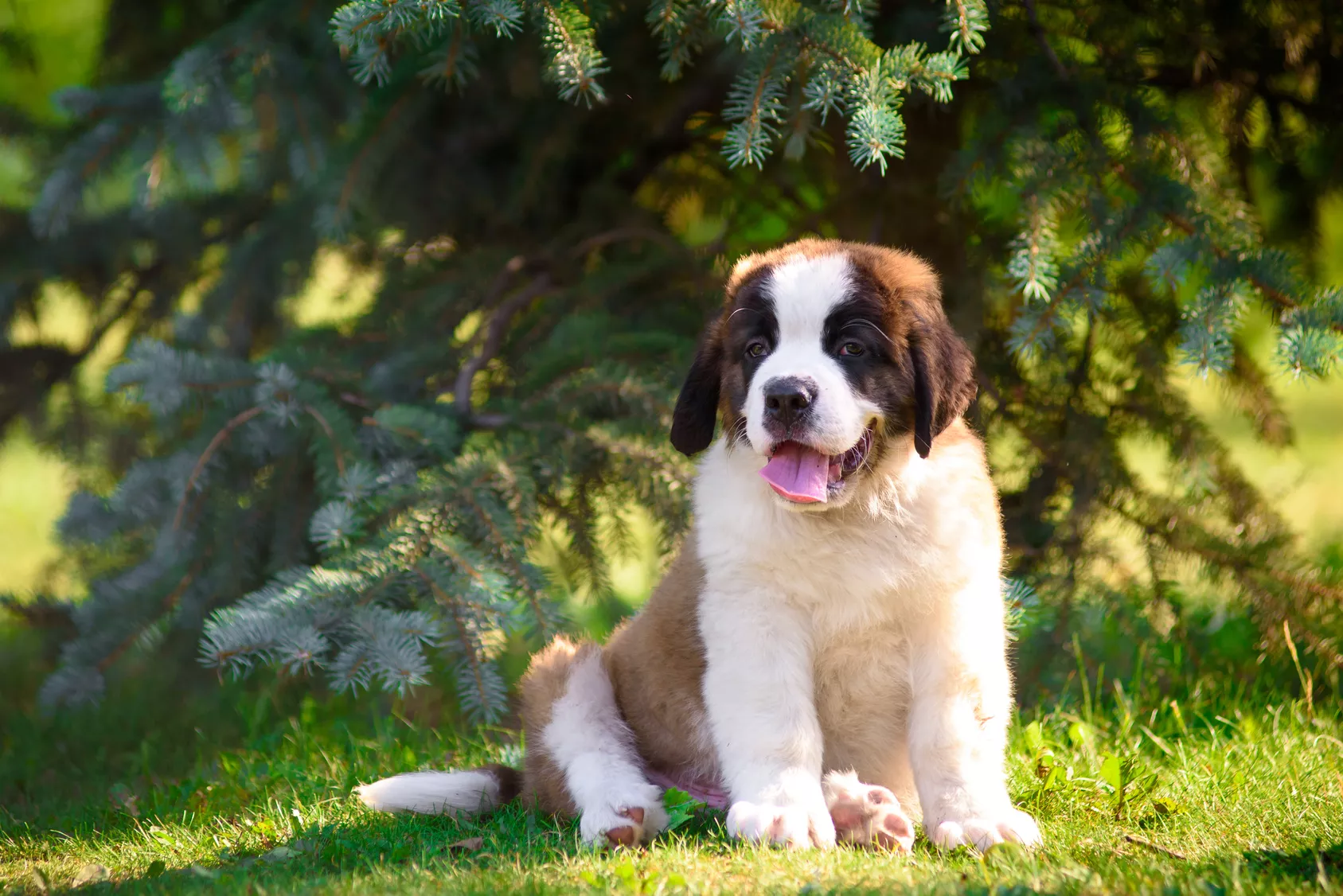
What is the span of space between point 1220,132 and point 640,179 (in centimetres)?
210

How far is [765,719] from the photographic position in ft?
8.80

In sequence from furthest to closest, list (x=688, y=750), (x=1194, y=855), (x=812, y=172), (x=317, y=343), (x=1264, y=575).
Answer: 1. (x=812, y=172)
2. (x=317, y=343)
3. (x=1264, y=575)
4. (x=688, y=750)
5. (x=1194, y=855)

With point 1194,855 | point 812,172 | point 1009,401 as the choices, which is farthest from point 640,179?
point 1194,855

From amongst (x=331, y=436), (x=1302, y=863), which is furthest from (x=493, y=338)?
(x=1302, y=863)

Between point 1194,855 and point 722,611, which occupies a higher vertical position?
point 722,611

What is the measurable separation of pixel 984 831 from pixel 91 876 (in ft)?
6.54

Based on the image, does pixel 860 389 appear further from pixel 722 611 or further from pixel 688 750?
pixel 688 750

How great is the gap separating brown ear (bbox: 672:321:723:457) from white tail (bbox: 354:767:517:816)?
100cm

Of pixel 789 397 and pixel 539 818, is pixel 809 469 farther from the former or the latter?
pixel 539 818

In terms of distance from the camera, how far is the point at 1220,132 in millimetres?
4297

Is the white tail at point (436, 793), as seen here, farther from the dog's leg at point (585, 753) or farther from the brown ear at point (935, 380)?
the brown ear at point (935, 380)

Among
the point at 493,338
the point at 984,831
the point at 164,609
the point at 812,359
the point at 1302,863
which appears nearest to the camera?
the point at 1302,863

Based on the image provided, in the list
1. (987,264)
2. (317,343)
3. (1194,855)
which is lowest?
(1194,855)

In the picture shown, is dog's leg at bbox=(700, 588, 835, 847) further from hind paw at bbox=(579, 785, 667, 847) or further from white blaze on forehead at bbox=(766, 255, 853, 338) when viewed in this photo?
white blaze on forehead at bbox=(766, 255, 853, 338)
